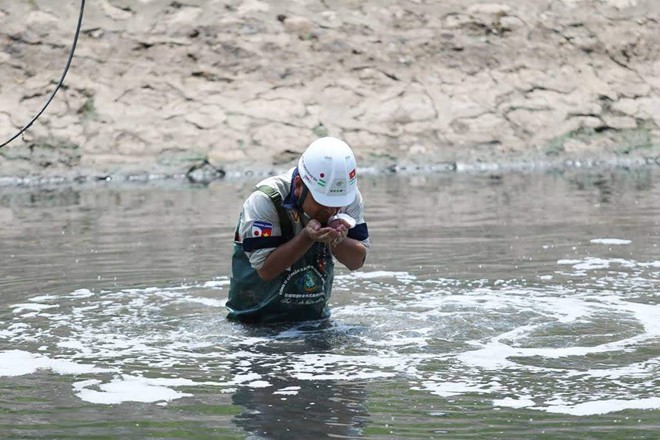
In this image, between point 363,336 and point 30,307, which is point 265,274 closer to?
point 363,336

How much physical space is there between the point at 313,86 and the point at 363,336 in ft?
40.0

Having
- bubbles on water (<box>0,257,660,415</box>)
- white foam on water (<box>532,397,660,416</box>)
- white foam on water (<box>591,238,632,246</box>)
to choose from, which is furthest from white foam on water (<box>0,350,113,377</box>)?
white foam on water (<box>591,238,632,246</box>)

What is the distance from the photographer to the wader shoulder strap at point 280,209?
662 centimetres

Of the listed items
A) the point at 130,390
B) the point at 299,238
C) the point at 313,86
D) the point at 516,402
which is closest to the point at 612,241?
the point at 299,238

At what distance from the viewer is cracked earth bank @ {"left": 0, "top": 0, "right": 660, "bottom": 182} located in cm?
1736

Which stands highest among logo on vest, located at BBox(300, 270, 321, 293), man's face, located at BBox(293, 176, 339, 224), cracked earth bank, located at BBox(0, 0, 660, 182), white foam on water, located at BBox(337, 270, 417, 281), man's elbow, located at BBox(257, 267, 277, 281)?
cracked earth bank, located at BBox(0, 0, 660, 182)

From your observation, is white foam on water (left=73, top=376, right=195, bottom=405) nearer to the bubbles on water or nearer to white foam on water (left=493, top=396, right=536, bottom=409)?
the bubbles on water

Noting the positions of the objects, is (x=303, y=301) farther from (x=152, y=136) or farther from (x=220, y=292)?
(x=152, y=136)

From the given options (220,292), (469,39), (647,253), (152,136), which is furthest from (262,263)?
(469,39)

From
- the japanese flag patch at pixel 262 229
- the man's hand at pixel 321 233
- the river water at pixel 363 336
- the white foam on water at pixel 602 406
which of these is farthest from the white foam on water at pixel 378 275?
the white foam on water at pixel 602 406

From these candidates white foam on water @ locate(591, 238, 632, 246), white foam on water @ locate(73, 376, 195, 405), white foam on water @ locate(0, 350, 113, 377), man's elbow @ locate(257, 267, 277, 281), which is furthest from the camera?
white foam on water @ locate(591, 238, 632, 246)

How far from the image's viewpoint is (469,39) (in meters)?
19.6

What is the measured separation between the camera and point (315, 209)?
21.1 ft

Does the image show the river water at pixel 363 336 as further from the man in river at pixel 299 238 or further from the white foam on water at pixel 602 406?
the man in river at pixel 299 238
